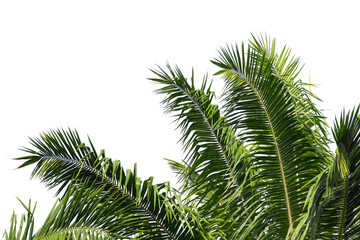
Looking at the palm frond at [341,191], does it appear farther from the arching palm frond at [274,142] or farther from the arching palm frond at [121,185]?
the arching palm frond at [121,185]

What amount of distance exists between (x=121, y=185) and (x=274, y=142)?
176 cm

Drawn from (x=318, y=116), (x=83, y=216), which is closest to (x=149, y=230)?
(x=83, y=216)

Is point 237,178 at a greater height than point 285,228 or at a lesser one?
greater

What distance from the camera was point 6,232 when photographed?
3.74m

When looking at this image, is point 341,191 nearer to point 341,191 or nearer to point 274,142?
point 341,191

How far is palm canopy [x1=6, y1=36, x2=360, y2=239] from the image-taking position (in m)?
4.66

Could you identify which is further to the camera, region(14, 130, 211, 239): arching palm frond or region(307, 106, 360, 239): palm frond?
region(14, 130, 211, 239): arching palm frond

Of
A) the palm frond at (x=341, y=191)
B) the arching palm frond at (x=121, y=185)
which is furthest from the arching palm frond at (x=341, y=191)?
the arching palm frond at (x=121, y=185)

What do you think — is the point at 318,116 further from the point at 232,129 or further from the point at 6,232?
the point at 6,232

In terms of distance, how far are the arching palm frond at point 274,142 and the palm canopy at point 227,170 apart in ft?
0.04

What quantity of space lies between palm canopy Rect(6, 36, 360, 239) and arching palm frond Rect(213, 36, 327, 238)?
1cm

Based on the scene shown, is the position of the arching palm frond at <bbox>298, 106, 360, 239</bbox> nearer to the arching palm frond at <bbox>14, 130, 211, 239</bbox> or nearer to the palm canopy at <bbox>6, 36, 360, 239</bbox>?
the palm canopy at <bbox>6, 36, 360, 239</bbox>

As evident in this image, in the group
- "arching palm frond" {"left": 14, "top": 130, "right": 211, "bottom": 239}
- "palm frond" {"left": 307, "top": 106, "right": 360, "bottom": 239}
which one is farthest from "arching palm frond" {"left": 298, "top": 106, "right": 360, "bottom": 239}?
"arching palm frond" {"left": 14, "top": 130, "right": 211, "bottom": 239}

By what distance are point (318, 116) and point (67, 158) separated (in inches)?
115
